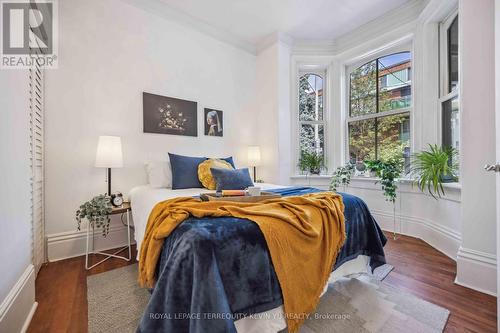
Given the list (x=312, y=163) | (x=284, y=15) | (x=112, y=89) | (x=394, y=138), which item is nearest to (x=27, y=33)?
(x=112, y=89)

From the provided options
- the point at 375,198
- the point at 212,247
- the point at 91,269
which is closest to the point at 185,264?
the point at 212,247

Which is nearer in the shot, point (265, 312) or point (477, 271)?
point (265, 312)

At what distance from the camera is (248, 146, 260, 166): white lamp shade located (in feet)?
12.3

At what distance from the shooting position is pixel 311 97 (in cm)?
421

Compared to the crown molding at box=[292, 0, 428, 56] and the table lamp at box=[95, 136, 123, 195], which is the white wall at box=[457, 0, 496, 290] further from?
the table lamp at box=[95, 136, 123, 195]

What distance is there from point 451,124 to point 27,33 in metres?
4.09

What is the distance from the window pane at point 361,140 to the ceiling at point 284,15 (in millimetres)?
1514

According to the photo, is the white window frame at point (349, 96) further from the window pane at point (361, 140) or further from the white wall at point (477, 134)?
the white wall at point (477, 134)

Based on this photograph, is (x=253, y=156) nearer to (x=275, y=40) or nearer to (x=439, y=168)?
(x=275, y=40)

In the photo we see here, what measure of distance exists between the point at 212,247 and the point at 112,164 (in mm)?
1843

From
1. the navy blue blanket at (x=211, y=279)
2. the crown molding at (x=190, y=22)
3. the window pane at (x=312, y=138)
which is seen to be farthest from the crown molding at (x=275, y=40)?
the navy blue blanket at (x=211, y=279)

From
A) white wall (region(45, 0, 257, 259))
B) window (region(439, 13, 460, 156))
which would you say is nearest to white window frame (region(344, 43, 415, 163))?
window (region(439, 13, 460, 156))

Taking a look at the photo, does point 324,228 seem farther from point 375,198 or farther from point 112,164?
point 375,198

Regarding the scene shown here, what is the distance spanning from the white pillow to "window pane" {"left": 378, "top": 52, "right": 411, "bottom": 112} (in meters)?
3.21
